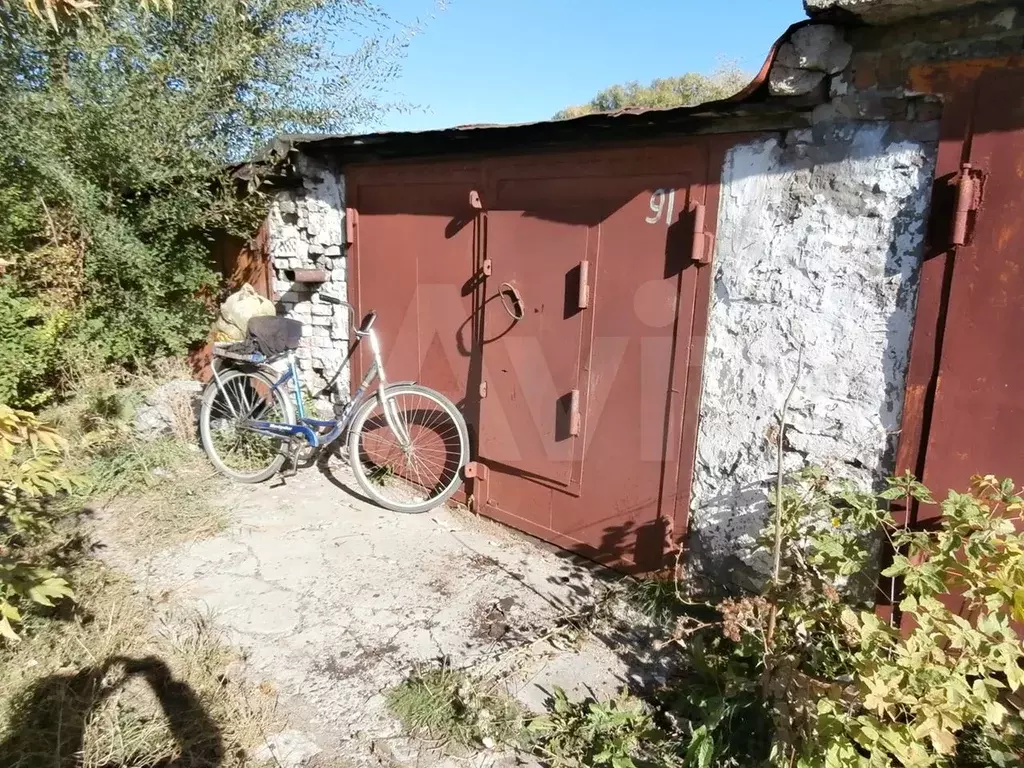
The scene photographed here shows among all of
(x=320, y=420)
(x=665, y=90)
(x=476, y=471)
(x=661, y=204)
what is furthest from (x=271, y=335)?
(x=665, y=90)

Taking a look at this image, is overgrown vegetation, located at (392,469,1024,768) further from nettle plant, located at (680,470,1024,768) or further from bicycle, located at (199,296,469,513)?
bicycle, located at (199,296,469,513)

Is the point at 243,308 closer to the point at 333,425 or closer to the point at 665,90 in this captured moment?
the point at 333,425

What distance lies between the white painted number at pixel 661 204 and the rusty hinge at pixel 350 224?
2487 millimetres

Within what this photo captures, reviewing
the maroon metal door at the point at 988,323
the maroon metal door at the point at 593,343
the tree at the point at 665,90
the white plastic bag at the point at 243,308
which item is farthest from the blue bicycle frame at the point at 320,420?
the tree at the point at 665,90

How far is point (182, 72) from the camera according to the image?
507cm

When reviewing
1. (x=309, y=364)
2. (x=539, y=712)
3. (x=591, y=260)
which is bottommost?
(x=539, y=712)

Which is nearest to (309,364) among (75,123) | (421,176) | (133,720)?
(421,176)

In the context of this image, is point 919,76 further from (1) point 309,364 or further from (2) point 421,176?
(1) point 309,364

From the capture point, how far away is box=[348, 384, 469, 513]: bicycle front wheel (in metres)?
4.36

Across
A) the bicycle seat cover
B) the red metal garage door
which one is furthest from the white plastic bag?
the red metal garage door

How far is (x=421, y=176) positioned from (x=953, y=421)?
131 inches

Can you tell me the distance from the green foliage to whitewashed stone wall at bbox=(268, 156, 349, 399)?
3.32 metres

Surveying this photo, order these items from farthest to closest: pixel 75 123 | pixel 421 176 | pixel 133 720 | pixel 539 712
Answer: pixel 75 123 → pixel 421 176 → pixel 539 712 → pixel 133 720

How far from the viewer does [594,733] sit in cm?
253
